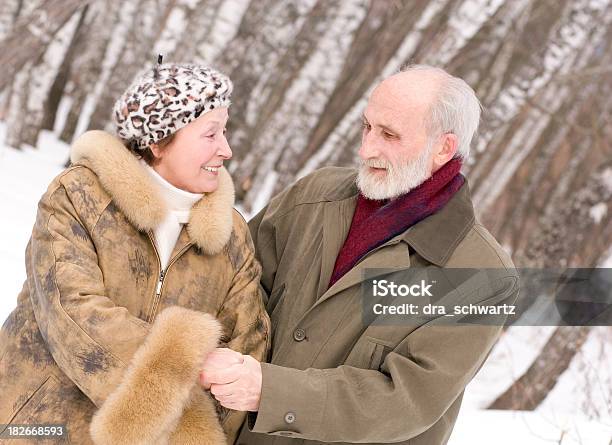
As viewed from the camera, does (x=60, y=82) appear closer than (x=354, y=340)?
No

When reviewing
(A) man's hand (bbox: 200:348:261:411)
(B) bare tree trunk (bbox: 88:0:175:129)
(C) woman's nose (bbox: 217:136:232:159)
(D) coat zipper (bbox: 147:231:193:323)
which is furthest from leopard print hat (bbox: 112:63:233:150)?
(B) bare tree trunk (bbox: 88:0:175:129)

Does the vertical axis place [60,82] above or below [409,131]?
below

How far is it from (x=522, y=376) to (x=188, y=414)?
377cm

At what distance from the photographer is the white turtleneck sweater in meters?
2.11

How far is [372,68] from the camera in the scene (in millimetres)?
6770

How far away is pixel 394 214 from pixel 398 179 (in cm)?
10

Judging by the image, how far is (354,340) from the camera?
7.27 ft

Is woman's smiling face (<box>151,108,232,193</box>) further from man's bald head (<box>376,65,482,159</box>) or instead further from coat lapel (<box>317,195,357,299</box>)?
man's bald head (<box>376,65,482,159</box>)

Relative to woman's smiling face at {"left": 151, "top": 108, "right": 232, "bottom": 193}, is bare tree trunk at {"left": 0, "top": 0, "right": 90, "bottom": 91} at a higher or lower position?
lower

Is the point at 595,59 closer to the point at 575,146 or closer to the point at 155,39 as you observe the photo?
the point at 575,146

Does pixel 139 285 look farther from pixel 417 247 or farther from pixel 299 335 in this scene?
pixel 417 247

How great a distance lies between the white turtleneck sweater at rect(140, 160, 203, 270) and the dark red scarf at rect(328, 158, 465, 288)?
0.48 m

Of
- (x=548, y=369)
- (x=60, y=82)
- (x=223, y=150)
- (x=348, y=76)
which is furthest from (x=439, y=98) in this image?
(x=60, y=82)

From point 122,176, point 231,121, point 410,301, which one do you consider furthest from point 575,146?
point 122,176
